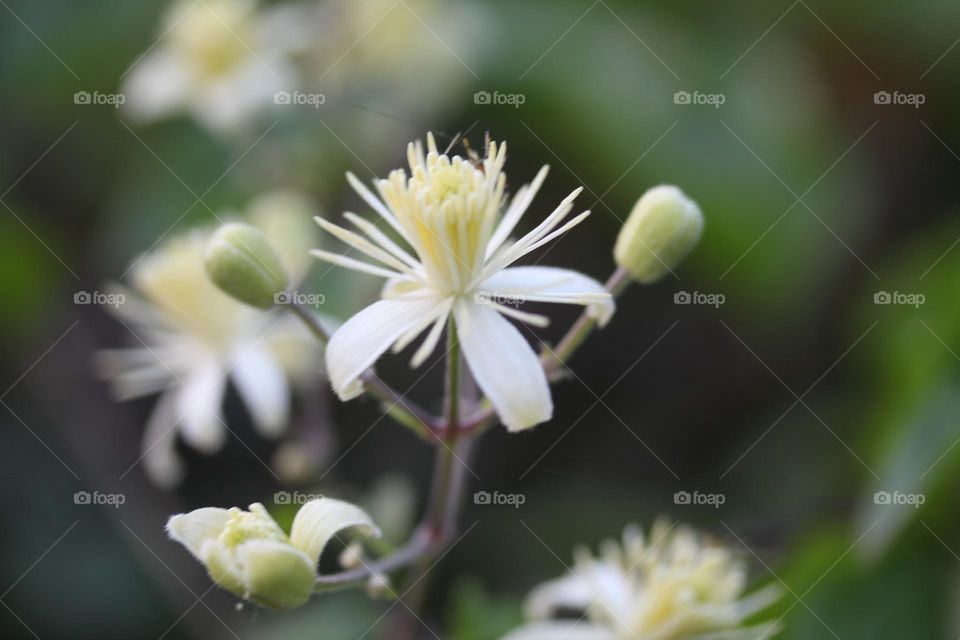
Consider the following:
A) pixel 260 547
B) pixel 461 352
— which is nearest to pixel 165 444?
pixel 461 352

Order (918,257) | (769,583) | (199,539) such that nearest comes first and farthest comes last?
(199,539)
(769,583)
(918,257)

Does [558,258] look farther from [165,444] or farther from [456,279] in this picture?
[456,279]

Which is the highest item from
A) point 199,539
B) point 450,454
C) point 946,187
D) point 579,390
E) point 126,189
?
point 946,187

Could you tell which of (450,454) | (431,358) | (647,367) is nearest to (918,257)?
(647,367)

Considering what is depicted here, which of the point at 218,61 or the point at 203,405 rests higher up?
the point at 218,61

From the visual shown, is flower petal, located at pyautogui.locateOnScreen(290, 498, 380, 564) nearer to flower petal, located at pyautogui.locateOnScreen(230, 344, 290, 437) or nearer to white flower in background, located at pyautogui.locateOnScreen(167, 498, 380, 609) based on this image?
white flower in background, located at pyautogui.locateOnScreen(167, 498, 380, 609)

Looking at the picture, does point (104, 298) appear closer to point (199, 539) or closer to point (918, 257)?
point (199, 539)
